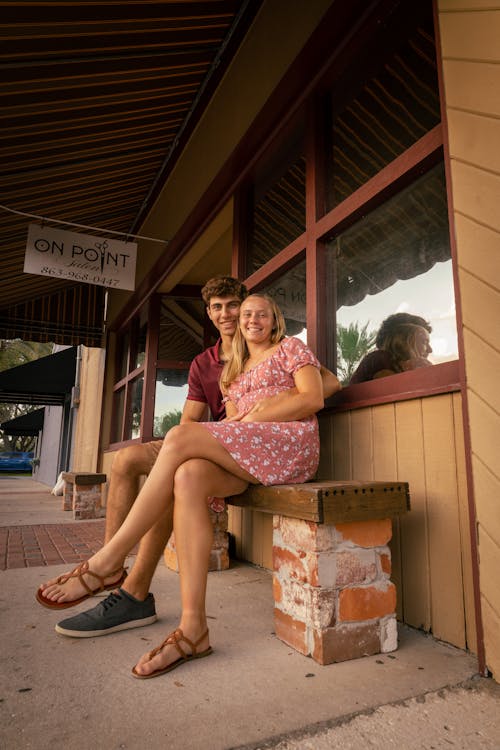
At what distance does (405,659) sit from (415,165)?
1.76 m

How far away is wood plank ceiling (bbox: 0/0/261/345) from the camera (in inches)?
106

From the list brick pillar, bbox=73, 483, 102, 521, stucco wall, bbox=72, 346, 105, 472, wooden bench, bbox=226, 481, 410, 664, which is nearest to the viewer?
wooden bench, bbox=226, 481, 410, 664

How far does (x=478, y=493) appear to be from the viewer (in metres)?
1.35

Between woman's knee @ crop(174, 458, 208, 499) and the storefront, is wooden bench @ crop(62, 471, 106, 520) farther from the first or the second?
woman's knee @ crop(174, 458, 208, 499)

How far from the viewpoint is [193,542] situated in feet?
4.84

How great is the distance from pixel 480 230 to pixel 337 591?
1190 mm

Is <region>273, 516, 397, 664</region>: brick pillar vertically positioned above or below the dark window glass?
below

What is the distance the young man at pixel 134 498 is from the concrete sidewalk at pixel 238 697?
0.18ft

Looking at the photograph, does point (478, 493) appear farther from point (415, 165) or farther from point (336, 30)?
point (336, 30)

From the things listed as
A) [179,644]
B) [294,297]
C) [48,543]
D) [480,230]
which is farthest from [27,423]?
[480,230]

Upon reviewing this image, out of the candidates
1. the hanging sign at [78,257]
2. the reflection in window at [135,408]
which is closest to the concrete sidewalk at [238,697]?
the hanging sign at [78,257]

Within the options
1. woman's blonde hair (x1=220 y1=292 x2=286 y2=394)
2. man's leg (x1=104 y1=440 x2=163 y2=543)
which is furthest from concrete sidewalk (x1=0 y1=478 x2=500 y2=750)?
woman's blonde hair (x1=220 y1=292 x2=286 y2=394)

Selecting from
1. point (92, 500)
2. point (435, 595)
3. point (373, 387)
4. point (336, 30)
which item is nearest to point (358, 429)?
point (373, 387)

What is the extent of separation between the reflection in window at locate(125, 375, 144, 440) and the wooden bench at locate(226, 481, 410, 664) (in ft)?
14.4
